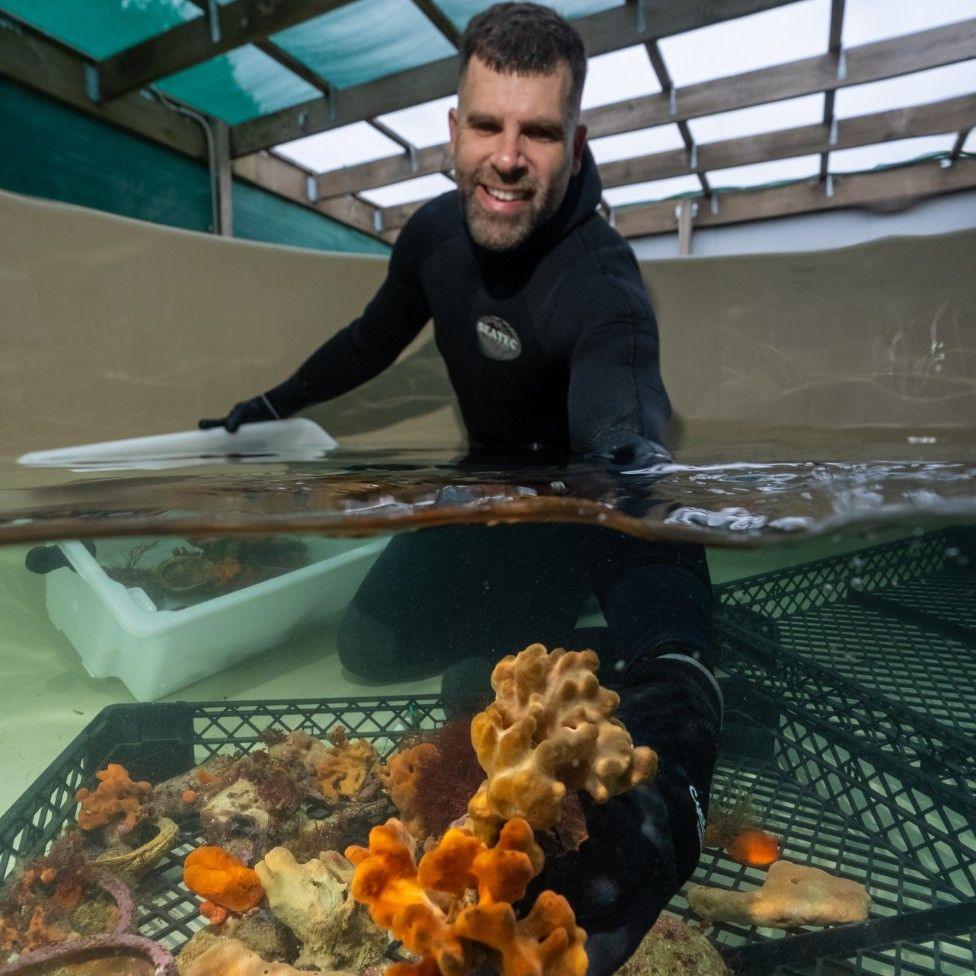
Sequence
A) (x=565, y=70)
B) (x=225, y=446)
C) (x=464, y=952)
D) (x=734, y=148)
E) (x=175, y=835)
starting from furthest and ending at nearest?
(x=734, y=148), (x=225, y=446), (x=565, y=70), (x=175, y=835), (x=464, y=952)

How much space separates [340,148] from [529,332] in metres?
4.75

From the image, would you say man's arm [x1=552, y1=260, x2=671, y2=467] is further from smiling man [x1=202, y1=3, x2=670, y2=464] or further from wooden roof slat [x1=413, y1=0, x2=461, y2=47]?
wooden roof slat [x1=413, y1=0, x2=461, y2=47]

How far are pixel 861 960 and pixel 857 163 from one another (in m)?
6.52

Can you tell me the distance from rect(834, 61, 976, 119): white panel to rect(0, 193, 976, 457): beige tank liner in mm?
2215

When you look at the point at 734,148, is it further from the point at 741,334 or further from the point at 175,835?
the point at 175,835

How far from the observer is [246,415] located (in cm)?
274

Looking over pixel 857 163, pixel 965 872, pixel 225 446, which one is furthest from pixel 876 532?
pixel 857 163

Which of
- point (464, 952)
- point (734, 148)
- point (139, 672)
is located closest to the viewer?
point (464, 952)

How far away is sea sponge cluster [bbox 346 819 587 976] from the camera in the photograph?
0.62 metres

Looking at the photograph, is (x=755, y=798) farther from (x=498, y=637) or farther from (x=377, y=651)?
(x=377, y=651)

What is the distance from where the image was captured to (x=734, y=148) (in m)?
5.69

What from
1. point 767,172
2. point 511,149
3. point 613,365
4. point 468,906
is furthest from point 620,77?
point 468,906

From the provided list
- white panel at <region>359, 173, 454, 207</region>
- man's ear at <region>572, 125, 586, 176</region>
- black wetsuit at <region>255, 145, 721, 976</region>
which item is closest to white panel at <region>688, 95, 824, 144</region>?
white panel at <region>359, 173, 454, 207</region>

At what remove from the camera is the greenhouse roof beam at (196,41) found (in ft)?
12.3
